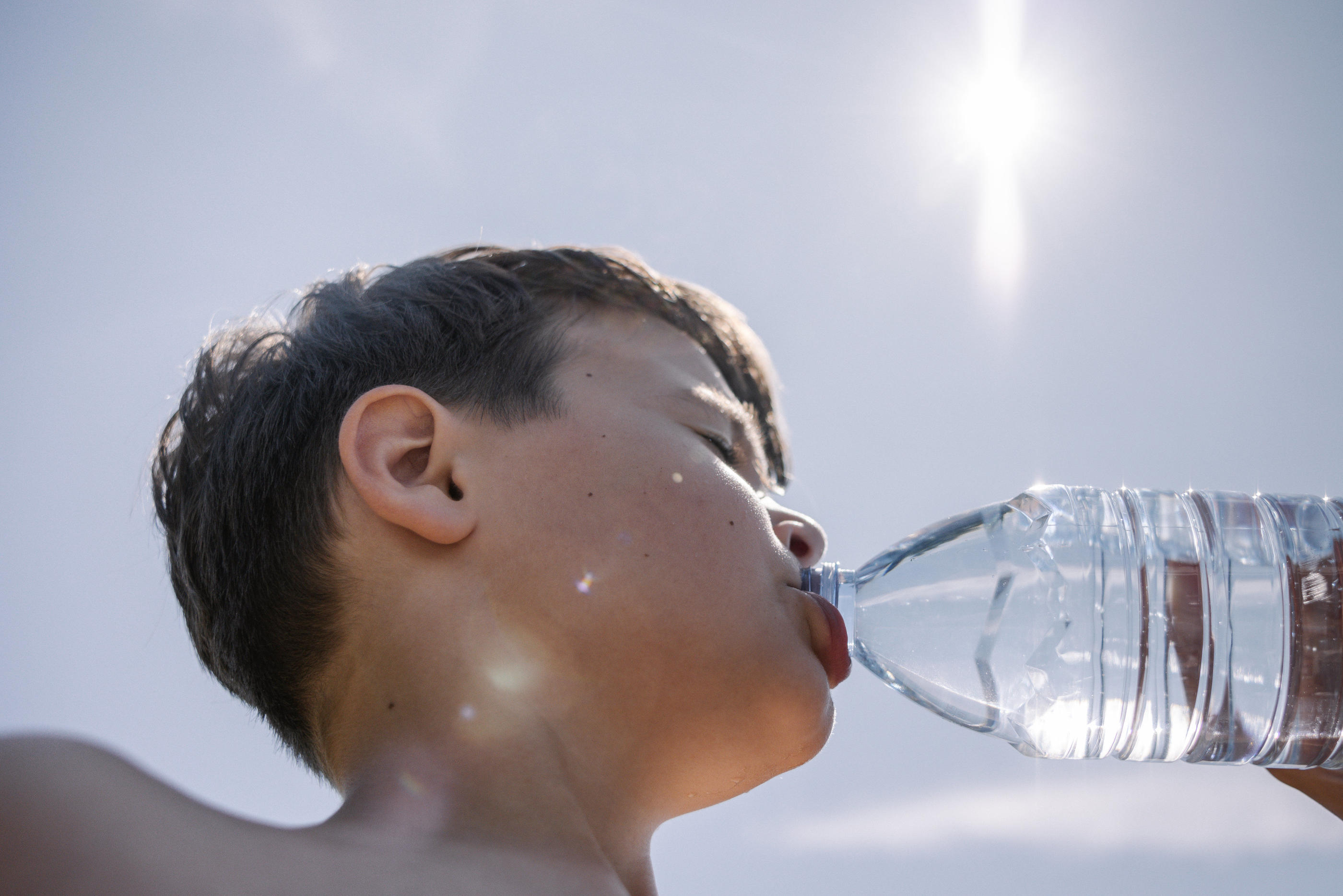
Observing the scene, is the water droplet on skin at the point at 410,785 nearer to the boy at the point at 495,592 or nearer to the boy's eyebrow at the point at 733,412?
the boy at the point at 495,592

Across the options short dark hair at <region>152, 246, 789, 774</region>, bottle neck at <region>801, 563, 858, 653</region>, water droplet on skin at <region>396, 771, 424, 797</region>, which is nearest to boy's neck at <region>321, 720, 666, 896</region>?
water droplet on skin at <region>396, 771, 424, 797</region>

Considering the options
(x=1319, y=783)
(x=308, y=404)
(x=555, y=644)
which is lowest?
(x=1319, y=783)

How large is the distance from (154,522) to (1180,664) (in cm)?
229

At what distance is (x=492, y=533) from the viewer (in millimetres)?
1456

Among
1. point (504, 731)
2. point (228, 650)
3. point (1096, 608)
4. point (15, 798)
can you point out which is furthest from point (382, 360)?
point (1096, 608)

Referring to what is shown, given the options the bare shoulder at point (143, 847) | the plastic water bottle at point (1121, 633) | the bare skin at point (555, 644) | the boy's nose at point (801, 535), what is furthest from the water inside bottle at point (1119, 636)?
the bare shoulder at point (143, 847)

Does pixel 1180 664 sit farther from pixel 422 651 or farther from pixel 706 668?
pixel 422 651

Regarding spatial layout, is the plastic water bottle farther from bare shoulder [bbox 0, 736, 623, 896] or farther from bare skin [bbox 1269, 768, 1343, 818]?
bare shoulder [bbox 0, 736, 623, 896]

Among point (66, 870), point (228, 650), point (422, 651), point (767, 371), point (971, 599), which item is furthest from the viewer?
point (767, 371)

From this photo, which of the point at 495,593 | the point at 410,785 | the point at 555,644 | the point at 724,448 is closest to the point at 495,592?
the point at 495,593

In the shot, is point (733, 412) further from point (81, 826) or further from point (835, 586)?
point (81, 826)

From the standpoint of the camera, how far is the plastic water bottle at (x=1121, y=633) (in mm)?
1890

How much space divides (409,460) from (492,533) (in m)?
0.23

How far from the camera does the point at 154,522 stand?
2.05 meters
